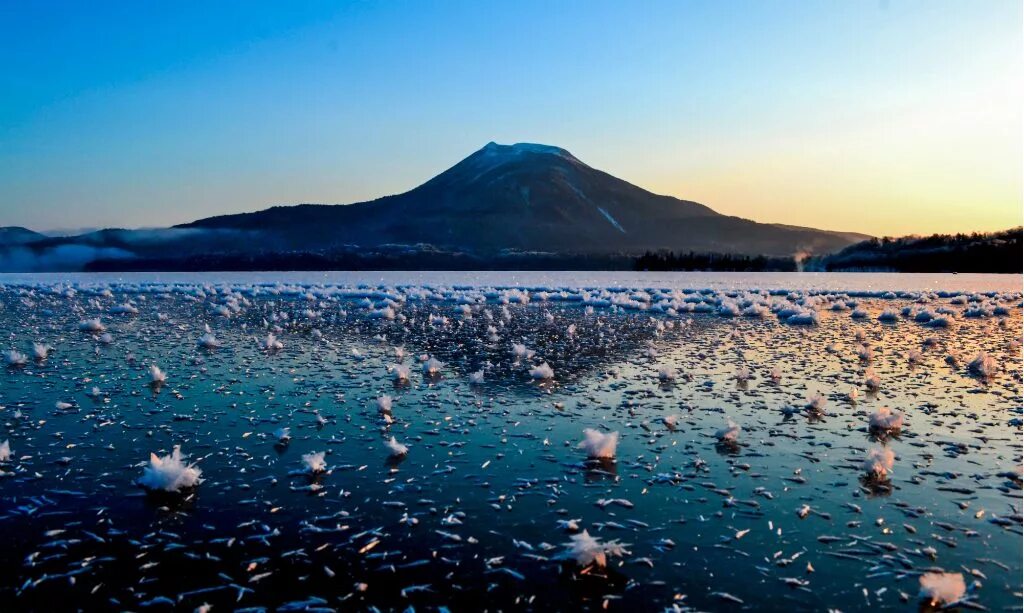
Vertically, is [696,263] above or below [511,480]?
above

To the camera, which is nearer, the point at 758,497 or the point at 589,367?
the point at 758,497

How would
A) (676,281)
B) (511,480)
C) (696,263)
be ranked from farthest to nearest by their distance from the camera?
(696,263) < (676,281) < (511,480)

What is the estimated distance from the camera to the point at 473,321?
23859mm

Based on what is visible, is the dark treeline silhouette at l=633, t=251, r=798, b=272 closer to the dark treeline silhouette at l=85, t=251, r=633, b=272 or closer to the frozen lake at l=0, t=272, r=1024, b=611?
the dark treeline silhouette at l=85, t=251, r=633, b=272

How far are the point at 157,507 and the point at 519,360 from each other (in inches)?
357

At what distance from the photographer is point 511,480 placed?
7.66 m

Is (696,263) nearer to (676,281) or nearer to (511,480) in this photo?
(676,281)

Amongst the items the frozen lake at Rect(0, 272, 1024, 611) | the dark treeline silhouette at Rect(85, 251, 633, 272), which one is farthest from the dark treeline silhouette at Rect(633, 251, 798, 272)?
the frozen lake at Rect(0, 272, 1024, 611)

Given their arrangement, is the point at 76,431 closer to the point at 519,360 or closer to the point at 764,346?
the point at 519,360

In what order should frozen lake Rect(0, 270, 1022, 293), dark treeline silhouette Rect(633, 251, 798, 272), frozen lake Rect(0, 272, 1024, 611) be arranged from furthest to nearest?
dark treeline silhouette Rect(633, 251, 798, 272)
frozen lake Rect(0, 270, 1022, 293)
frozen lake Rect(0, 272, 1024, 611)

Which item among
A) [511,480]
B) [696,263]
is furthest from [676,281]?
[511,480]

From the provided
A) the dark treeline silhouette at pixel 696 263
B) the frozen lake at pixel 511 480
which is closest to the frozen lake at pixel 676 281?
the dark treeline silhouette at pixel 696 263

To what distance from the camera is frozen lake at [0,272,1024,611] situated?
5469mm

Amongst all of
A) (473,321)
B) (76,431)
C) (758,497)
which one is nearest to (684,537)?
(758,497)
